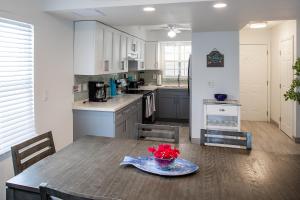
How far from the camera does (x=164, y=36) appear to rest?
7.42 metres

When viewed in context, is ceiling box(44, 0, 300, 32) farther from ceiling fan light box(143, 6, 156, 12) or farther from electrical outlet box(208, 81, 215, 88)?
electrical outlet box(208, 81, 215, 88)

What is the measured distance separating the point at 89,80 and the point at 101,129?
111cm

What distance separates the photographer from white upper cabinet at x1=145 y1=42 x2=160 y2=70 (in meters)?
7.46

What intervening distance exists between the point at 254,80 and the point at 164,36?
2.64 meters

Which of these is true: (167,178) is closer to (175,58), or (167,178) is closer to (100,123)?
(100,123)

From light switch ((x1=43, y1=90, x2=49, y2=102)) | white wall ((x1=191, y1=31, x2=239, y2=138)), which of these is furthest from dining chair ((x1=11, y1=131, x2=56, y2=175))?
white wall ((x1=191, y1=31, x2=239, y2=138))

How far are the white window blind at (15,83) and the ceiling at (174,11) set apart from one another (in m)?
0.56

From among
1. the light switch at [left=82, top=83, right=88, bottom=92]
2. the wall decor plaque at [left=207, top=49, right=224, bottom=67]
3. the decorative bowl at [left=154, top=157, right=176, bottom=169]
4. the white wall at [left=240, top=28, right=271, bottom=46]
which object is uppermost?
the white wall at [left=240, top=28, right=271, bottom=46]

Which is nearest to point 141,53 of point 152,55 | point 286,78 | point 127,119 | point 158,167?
point 152,55

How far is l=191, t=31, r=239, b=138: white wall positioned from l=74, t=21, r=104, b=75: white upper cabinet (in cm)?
194

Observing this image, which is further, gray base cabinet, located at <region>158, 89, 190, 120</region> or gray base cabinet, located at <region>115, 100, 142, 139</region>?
gray base cabinet, located at <region>158, 89, 190, 120</region>

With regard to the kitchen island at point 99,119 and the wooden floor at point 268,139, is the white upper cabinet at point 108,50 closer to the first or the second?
the kitchen island at point 99,119

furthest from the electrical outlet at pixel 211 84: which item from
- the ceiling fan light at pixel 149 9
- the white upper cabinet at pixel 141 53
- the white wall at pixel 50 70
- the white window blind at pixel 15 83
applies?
the white window blind at pixel 15 83

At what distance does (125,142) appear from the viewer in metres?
2.38
